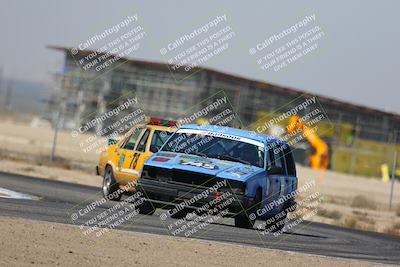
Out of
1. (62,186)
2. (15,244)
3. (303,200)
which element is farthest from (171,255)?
(303,200)

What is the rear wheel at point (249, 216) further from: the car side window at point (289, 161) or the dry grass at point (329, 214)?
the dry grass at point (329, 214)

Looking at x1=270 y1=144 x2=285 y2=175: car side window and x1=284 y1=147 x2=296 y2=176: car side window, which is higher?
x1=270 y1=144 x2=285 y2=175: car side window

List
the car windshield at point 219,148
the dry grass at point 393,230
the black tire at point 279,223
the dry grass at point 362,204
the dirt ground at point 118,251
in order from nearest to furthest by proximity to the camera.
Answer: the dirt ground at point 118,251, the car windshield at point 219,148, the black tire at point 279,223, the dry grass at point 393,230, the dry grass at point 362,204

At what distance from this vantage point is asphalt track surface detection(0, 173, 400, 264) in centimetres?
1470

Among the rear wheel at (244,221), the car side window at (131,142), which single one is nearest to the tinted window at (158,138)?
the car side window at (131,142)

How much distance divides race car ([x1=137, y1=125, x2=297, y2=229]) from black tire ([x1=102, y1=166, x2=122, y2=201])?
2971 mm

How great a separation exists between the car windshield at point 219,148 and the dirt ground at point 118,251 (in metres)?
3.07

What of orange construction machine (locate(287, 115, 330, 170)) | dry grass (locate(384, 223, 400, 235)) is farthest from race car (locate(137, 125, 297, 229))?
orange construction machine (locate(287, 115, 330, 170))

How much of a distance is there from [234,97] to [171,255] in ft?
226

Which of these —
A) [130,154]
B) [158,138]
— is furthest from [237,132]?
[130,154]

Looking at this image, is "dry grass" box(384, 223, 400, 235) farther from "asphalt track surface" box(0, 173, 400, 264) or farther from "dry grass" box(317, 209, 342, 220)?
"asphalt track surface" box(0, 173, 400, 264)

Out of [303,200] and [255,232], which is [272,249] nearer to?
[255,232]

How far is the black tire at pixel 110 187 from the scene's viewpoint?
19922 mm

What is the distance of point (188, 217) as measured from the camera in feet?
58.3
